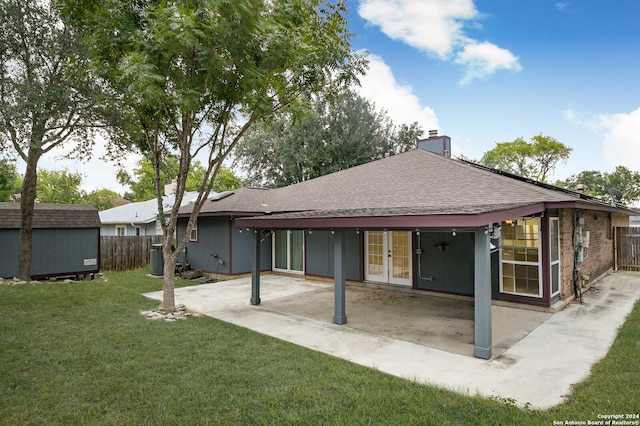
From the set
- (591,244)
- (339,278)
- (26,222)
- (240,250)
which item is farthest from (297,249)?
(591,244)

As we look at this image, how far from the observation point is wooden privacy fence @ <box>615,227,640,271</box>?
12.6 m

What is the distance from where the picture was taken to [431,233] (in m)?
8.56

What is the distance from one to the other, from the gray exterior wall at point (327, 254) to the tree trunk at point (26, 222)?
8.18m

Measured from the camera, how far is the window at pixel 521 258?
23.0ft

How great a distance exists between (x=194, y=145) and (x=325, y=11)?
412cm

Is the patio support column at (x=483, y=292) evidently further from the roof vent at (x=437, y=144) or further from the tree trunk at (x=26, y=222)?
the tree trunk at (x=26, y=222)

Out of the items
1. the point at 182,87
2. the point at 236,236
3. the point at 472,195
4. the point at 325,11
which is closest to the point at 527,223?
the point at 472,195

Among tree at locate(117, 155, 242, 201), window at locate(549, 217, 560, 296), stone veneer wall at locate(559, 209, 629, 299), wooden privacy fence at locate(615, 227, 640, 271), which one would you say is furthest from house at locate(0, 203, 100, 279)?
tree at locate(117, 155, 242, 201)

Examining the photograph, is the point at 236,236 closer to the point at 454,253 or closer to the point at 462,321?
the point at 454,253

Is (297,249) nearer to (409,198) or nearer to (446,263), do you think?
(409,198)

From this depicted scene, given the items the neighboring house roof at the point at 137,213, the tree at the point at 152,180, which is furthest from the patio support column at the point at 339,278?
the tree at the point at 152,180

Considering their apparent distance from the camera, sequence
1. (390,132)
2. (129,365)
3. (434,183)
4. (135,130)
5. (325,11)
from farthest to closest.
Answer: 1. (390,132)
2. (434,183)
3. (135,130)
4. (325,11)
5. (129,365)

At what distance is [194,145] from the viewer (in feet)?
26.5

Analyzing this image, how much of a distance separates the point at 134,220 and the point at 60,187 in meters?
22.2
